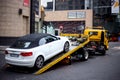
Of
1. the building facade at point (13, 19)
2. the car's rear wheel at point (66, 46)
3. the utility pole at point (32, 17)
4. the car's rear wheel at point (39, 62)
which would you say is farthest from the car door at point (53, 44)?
the utility pole at point (32, 17)

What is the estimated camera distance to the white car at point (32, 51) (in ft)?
39.0

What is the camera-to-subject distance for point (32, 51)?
11906 mm

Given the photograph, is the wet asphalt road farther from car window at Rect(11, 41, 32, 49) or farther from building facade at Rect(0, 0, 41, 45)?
building facade at Rect(0, 0, 41, 45)

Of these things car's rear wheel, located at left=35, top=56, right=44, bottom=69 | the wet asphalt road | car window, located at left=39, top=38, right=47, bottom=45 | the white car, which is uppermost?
car window, located at left=39, top=38, right=47, bottom=45

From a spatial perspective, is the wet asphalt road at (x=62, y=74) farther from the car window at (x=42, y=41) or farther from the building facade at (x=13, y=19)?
the building facade at (x=13, y=19)

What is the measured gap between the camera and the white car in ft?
39.0

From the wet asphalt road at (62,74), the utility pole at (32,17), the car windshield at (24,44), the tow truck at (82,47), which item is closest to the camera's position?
the wet asphalt road at (62,74)

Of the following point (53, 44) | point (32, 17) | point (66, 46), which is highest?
point (32, 17)

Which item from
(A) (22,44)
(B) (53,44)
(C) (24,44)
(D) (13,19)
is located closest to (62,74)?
(B) (53,44)

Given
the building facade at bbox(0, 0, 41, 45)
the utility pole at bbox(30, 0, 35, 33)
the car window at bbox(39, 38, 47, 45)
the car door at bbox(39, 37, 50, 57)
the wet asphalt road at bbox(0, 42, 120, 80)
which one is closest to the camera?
the wet asphalt road at bbox(0, 42, 120, 80)

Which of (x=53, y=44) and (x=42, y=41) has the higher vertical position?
(x=42, y=41)

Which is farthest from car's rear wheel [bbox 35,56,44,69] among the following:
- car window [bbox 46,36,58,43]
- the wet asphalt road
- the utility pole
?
the utility pole

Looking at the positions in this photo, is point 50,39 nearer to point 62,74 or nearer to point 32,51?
point 32,51

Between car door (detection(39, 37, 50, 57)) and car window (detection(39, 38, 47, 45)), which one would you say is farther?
car window (detection(39, 38, 47, 45))
